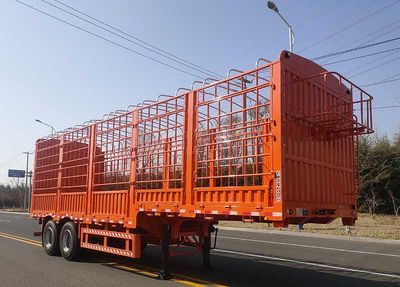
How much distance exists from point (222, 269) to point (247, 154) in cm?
386

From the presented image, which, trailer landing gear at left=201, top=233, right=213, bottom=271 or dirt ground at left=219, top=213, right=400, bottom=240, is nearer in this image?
trailer landing gear at left=201, top=233, right=213, bottom=271

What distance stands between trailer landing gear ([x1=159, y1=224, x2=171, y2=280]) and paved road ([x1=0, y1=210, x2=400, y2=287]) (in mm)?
196

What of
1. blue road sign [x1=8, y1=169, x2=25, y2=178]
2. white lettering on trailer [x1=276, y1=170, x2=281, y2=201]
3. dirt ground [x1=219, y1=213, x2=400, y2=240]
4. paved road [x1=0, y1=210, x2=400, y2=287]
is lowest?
paved road [x1=0, y1=210, x2=400, y2=287]

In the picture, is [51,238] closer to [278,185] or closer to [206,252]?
[206,252]

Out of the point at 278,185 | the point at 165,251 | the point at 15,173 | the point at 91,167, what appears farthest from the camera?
the point at 15,173

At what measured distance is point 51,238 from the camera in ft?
39.3

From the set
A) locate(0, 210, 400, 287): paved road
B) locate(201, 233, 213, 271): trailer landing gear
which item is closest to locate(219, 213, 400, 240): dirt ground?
locate(0, 210, 400, 287): paved road

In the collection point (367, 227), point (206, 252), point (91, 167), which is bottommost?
point (367, 227)

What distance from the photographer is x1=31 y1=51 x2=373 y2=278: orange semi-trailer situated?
679 cm

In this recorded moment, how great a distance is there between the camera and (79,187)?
1167 cm

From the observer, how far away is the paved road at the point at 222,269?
843 cm

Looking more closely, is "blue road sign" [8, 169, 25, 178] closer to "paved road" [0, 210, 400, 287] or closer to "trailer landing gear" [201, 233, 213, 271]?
"paved road" [0, 210, 400, 287]

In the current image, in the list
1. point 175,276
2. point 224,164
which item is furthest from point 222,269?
point 224,164

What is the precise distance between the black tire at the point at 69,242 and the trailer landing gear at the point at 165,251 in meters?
3.11
